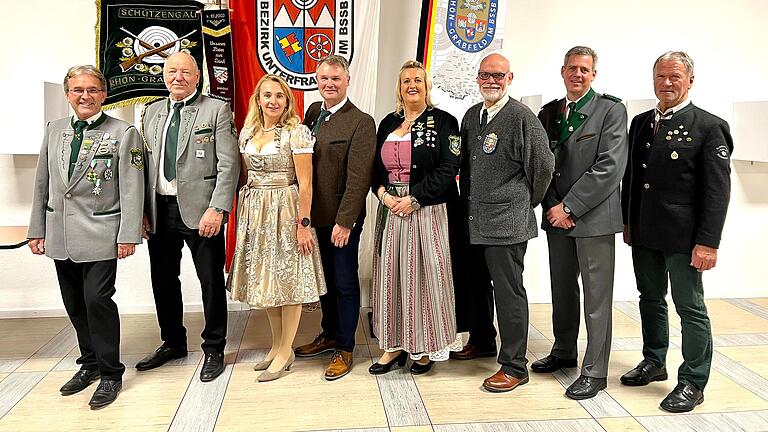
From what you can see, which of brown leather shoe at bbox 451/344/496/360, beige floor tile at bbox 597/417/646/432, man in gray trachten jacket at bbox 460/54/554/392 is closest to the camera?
beige floor tile at bbox 597/417/646/432

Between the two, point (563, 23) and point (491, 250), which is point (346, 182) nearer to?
point (491, 250)

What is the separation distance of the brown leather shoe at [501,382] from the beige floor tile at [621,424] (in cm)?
43

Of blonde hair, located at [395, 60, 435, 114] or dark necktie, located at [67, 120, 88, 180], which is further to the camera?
blonde hair, located at [395, 60, 435, 114]

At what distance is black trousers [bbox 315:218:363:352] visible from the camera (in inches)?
126

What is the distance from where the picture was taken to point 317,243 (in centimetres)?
316

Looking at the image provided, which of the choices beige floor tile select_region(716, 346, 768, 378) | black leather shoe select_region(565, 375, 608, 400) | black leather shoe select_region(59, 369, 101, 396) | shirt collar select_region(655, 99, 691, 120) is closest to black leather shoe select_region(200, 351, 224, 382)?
black leather shoe select_region(59, 369, 101, 396)

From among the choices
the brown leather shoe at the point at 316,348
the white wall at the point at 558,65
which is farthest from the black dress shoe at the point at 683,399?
the white wall at the point at 558,65

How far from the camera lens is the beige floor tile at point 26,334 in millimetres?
3613

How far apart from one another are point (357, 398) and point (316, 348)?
627 millimetres

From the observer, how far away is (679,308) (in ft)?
9.33

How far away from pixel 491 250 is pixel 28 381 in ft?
7.35

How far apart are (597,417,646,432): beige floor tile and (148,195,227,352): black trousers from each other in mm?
1785

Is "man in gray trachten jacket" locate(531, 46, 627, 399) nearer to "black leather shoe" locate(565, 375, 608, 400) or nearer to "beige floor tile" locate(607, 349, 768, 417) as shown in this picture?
"black leather shoe" locate(565, 375, 608, 400)

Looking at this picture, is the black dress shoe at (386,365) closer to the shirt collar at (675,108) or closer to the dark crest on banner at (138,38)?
the shirt collar at (675,108)
